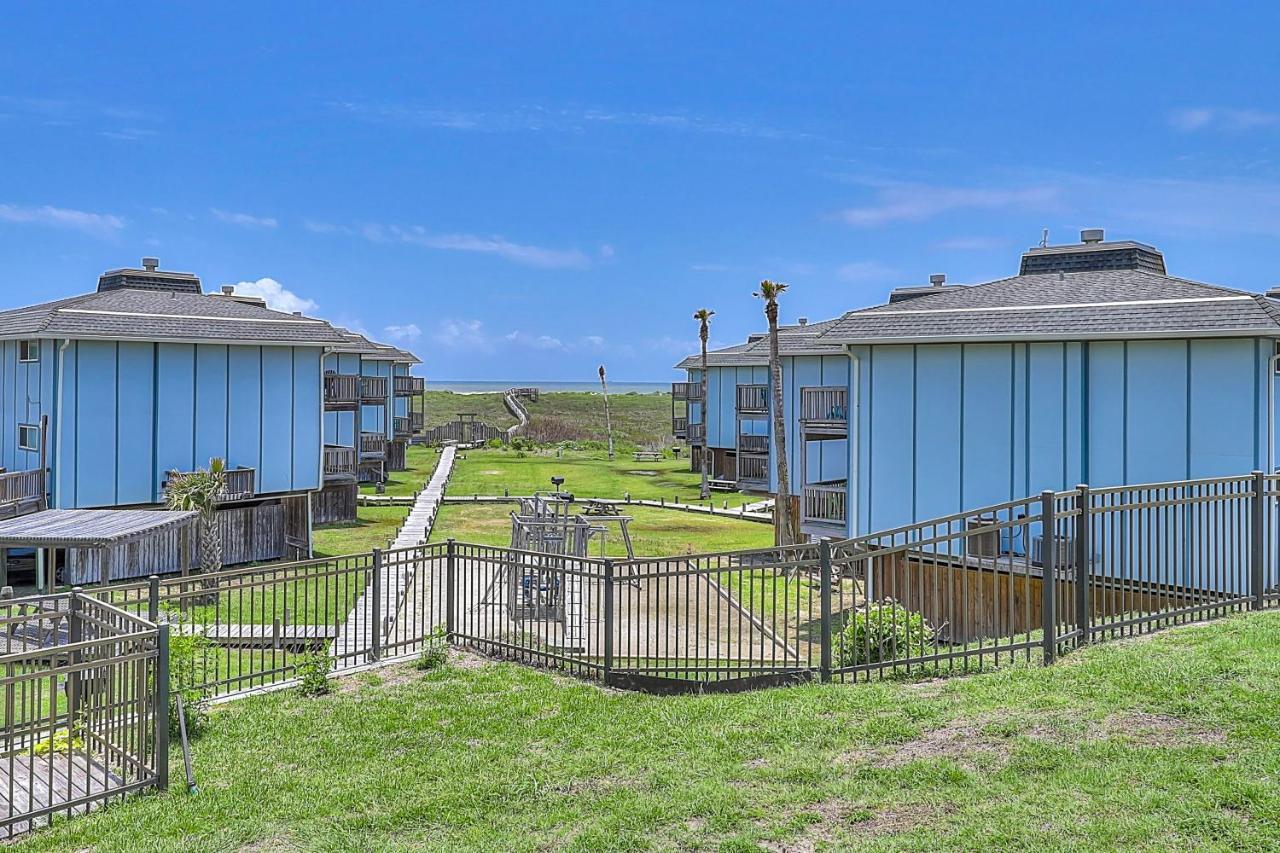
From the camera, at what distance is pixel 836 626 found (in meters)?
15.6

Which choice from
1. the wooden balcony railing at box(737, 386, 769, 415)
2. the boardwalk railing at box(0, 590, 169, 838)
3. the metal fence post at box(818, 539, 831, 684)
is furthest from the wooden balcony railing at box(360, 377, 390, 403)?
the metal fence post at box(818, 539, 831, 684)

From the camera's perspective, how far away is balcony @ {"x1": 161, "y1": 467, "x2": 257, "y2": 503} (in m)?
24.4

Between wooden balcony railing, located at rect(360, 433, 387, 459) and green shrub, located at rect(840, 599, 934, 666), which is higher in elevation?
wooden balcony railing, located at rect(360, 433, 387, 459)

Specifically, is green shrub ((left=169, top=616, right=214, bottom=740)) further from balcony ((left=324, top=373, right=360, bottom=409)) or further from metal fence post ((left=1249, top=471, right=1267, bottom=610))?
balcony ((left=324, top=373, right=360, bottom=409))

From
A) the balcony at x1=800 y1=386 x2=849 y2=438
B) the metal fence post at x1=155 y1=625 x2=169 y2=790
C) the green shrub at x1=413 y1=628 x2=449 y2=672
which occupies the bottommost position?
the green shrub at x1=413 y1=628 x2=449 y2=672

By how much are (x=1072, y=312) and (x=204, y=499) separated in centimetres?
1823

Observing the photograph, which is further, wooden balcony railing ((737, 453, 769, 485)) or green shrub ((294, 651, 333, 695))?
wooden balcony railing ((737, 453, 769, 485))

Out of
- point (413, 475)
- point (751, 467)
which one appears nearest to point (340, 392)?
point (751, 467)

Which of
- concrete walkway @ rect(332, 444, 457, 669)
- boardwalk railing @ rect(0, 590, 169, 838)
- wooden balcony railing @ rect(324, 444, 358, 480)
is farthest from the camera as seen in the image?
wooden balcony railing @ rect(324, 444, 358, 480)

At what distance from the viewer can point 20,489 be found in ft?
70.1

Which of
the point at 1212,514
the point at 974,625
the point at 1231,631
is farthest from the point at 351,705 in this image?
the point at 974,625

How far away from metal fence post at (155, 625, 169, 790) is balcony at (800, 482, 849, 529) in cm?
1492

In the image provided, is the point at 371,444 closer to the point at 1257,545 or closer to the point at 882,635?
the point at 882,635

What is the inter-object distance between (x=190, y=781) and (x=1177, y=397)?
14933 millimetres
